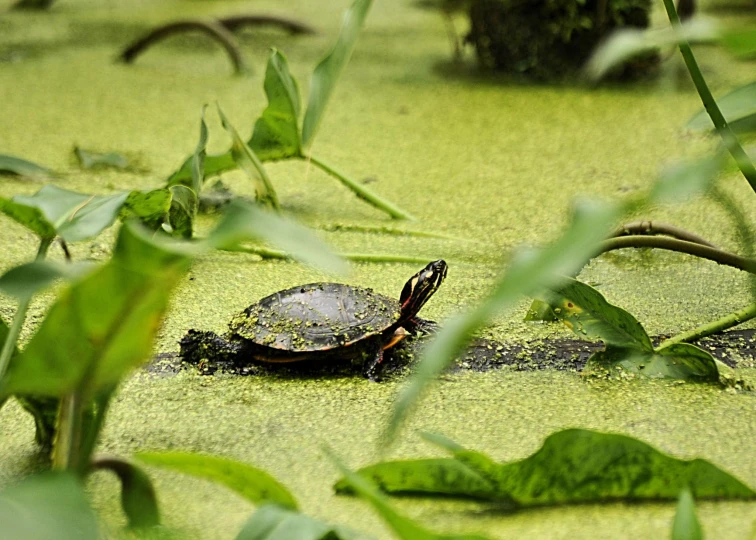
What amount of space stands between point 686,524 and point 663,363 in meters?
0.41

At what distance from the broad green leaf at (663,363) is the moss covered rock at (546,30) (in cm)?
163

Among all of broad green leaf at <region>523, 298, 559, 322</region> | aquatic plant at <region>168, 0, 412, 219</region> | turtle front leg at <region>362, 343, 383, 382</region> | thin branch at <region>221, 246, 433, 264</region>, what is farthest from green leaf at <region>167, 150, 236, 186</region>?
broad green leaf at <region>523, 298, 559, 322</region>

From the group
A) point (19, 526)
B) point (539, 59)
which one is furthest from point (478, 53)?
point (19, 526)

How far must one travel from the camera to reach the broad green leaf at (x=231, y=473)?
0.64 metres

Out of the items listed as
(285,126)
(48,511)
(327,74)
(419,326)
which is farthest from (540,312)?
(48,511)

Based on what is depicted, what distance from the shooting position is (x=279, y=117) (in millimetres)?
1441

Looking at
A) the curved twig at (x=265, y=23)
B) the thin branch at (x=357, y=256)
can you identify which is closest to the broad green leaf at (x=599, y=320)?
the thin branch at (x=357, y=256)

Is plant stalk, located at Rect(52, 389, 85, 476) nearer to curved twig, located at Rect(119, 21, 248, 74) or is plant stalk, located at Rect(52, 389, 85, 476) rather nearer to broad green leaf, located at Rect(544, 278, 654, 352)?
broad green leaf, located at Rect(544, 278, 654, 352)

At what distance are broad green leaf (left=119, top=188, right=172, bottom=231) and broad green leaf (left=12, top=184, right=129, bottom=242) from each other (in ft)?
0.21

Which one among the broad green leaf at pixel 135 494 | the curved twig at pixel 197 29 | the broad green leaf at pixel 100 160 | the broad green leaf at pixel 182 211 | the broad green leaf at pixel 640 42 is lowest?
the broad green leaf at pixel 100 160

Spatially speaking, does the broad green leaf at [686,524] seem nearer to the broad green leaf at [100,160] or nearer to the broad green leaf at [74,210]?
the broad green leaf at [74,210]

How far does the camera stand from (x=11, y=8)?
11.8 feet

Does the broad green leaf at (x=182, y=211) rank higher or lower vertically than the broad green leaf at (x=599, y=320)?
lower

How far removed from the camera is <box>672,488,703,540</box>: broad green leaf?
59cm
